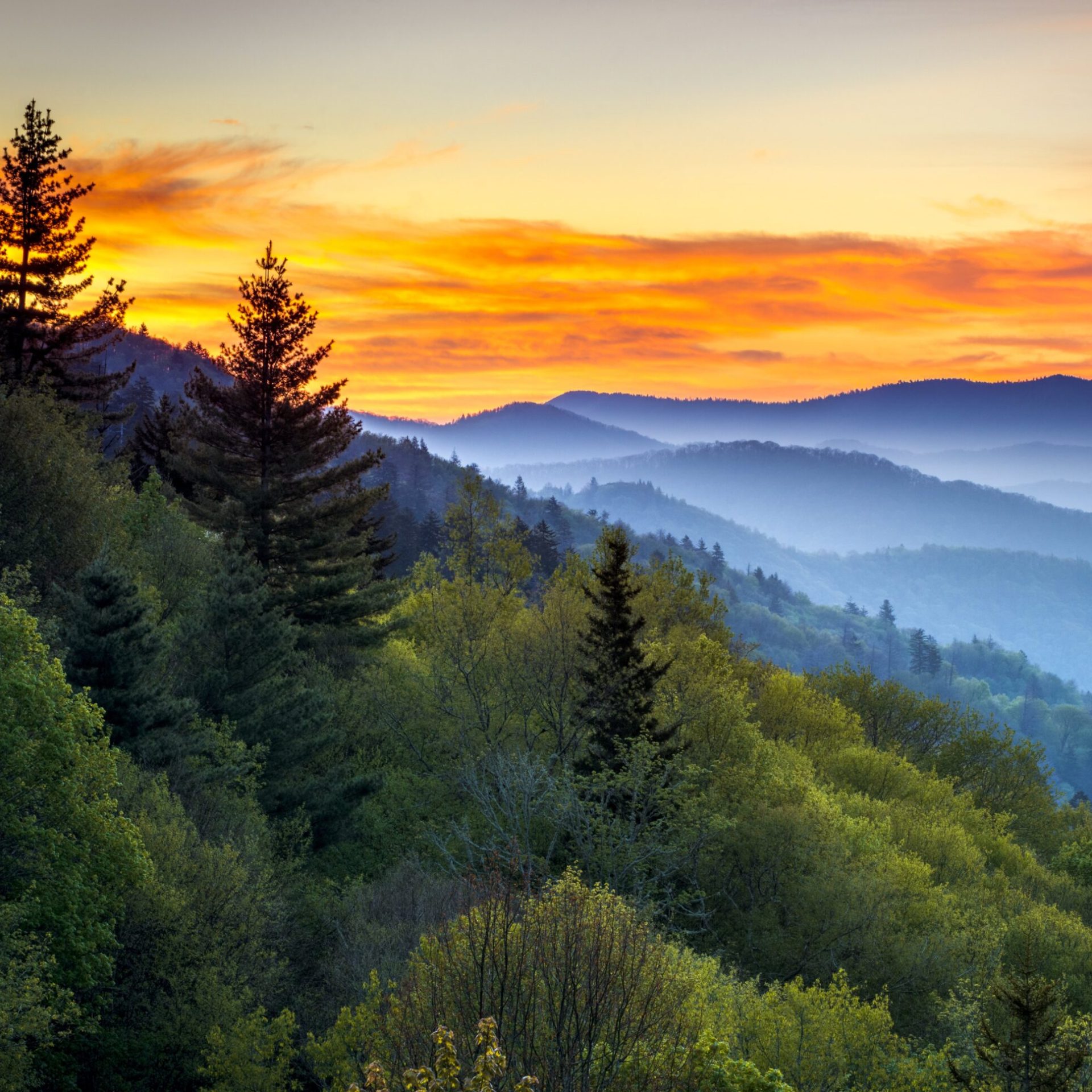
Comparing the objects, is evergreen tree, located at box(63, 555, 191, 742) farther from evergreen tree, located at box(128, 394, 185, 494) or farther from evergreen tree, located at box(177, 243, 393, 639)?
evergreen tree, located at box(128, 394, 185, 494)

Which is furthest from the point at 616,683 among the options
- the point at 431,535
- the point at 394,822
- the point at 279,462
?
the point at 431,535

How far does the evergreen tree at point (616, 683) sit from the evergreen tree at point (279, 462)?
9979 mm

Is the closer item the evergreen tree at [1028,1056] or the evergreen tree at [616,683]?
the evergreen tree at [1028,1056]

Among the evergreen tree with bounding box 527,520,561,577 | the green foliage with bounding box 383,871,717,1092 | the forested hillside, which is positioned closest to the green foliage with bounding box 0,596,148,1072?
the forested hillside

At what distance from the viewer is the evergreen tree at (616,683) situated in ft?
109

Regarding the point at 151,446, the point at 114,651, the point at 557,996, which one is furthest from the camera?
the point at 151,446

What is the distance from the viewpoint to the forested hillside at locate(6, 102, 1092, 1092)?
1630 cm

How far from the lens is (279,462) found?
126ft

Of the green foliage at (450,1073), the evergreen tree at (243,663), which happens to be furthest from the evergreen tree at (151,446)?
the green foliage at (450,1073)

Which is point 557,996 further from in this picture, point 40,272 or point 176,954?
point 40,272

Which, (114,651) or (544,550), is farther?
(544,550)

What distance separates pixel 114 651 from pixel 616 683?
56.0 feet

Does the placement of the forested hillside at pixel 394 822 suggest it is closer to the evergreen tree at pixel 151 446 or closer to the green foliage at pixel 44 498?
the green foliage at pixel 44 498

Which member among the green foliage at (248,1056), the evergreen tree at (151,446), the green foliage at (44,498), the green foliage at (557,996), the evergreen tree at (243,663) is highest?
the evergreen tree at (151,446)
